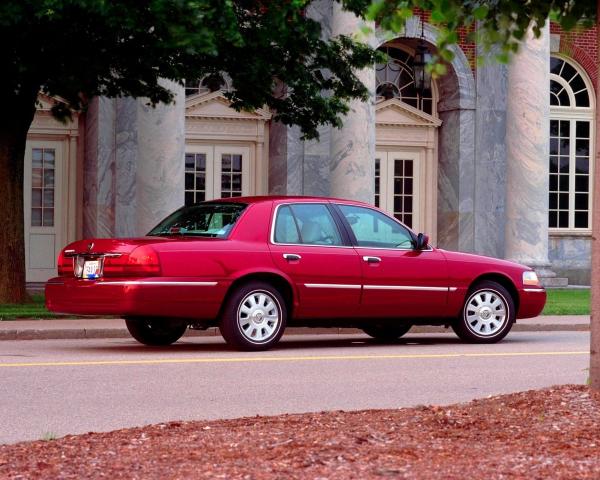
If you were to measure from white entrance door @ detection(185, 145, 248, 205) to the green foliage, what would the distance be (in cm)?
2057

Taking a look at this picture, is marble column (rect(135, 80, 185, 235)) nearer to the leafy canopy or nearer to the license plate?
the leafy canopy

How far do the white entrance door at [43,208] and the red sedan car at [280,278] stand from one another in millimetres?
12919

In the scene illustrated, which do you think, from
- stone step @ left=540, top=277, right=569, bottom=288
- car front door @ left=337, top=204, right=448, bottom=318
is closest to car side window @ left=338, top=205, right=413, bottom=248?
car front door @ left=337, top=204, right=448, bottom=318

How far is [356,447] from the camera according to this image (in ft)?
20.6

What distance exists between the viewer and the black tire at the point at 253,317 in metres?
13.8

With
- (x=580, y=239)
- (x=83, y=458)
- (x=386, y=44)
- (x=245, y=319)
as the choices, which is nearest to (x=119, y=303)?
(x=245, y=319)

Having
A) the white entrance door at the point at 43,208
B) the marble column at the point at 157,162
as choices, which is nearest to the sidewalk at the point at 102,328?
the marble column at the point at 157,162

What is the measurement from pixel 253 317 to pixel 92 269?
164 centimetres

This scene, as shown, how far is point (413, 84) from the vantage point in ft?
98.8

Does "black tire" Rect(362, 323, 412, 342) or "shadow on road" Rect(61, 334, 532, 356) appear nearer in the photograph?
"shadow on road" Rect(61, 334, 532, 356)

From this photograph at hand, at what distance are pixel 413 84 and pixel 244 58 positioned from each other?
1119 cm

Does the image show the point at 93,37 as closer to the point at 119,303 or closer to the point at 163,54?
the point at 163,54

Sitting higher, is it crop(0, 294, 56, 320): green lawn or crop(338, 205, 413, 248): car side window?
crop(338, 205, 413, 248): car side window

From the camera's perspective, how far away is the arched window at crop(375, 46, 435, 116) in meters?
29.7
